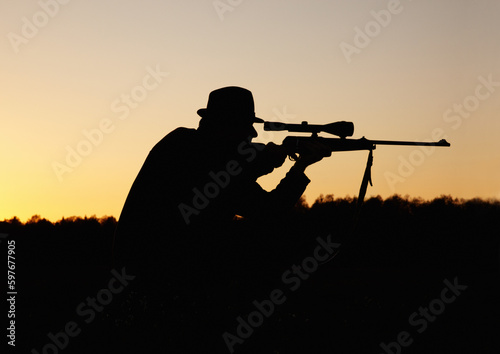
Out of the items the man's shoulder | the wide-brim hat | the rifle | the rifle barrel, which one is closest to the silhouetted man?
the man's shoulder

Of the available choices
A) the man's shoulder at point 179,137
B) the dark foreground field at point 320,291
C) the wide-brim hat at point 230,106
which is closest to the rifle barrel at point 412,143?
the dark foreground field at point 320,291

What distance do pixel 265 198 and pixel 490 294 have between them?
1681 centimetres

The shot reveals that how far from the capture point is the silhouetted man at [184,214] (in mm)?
→ 4270

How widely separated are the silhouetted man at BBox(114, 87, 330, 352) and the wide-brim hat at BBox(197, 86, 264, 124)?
265mm

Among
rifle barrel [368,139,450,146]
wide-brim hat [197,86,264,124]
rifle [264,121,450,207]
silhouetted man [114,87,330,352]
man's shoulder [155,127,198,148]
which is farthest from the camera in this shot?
rifle barrel [368,139,450,146]

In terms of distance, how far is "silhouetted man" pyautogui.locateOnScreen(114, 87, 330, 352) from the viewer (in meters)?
4.27

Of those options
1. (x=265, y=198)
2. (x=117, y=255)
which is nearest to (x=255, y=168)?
(x=265, y=198)

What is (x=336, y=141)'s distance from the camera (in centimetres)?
673

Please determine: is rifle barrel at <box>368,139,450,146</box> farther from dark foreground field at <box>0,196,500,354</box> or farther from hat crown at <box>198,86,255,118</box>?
hat crown at <box>198,86,255,118</box>

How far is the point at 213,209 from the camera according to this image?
4480 mm

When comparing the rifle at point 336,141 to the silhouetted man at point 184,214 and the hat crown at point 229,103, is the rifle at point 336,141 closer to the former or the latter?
the hat crown at point 229,103

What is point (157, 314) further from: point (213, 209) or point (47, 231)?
point (47, 231)

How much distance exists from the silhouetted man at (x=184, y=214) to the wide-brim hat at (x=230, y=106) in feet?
0.87

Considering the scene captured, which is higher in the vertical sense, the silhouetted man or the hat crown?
the hat crown
